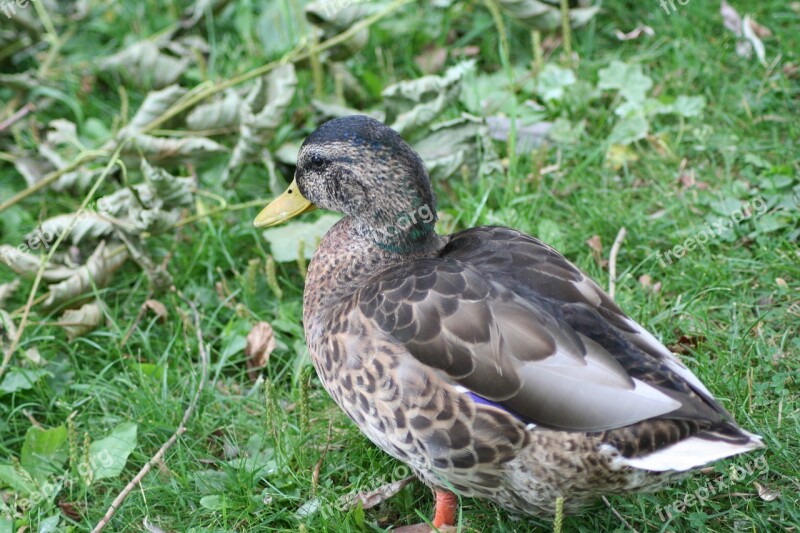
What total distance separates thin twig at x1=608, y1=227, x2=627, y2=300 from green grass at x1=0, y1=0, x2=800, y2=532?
0.16 ft

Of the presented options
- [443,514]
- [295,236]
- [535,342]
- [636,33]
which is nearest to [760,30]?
[636,33]

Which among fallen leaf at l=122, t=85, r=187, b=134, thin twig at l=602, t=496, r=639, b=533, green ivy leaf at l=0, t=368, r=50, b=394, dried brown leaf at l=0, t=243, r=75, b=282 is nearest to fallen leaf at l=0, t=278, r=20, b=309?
dried brown leaf at l=0, t=243, r=75, b=282

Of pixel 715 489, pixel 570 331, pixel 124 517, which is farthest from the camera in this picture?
pixel 124 517

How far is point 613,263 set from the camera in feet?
11.8

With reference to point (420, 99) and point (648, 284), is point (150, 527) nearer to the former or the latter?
point (648, 284)

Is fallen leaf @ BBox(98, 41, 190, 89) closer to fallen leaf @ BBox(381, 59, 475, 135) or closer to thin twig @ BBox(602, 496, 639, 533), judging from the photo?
fallen leaf @ BBox(381, 59, 475, 135)

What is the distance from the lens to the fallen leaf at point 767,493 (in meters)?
2.66

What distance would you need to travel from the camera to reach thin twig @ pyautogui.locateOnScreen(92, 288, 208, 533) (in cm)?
291

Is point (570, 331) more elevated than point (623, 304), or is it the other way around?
point (570, 331)

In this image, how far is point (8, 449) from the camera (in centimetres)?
328

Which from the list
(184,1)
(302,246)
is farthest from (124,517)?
(184,1)

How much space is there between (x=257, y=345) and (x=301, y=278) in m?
0.47

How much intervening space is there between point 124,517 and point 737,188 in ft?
9.28

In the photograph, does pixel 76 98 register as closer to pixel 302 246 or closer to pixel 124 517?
pixel 302 246
